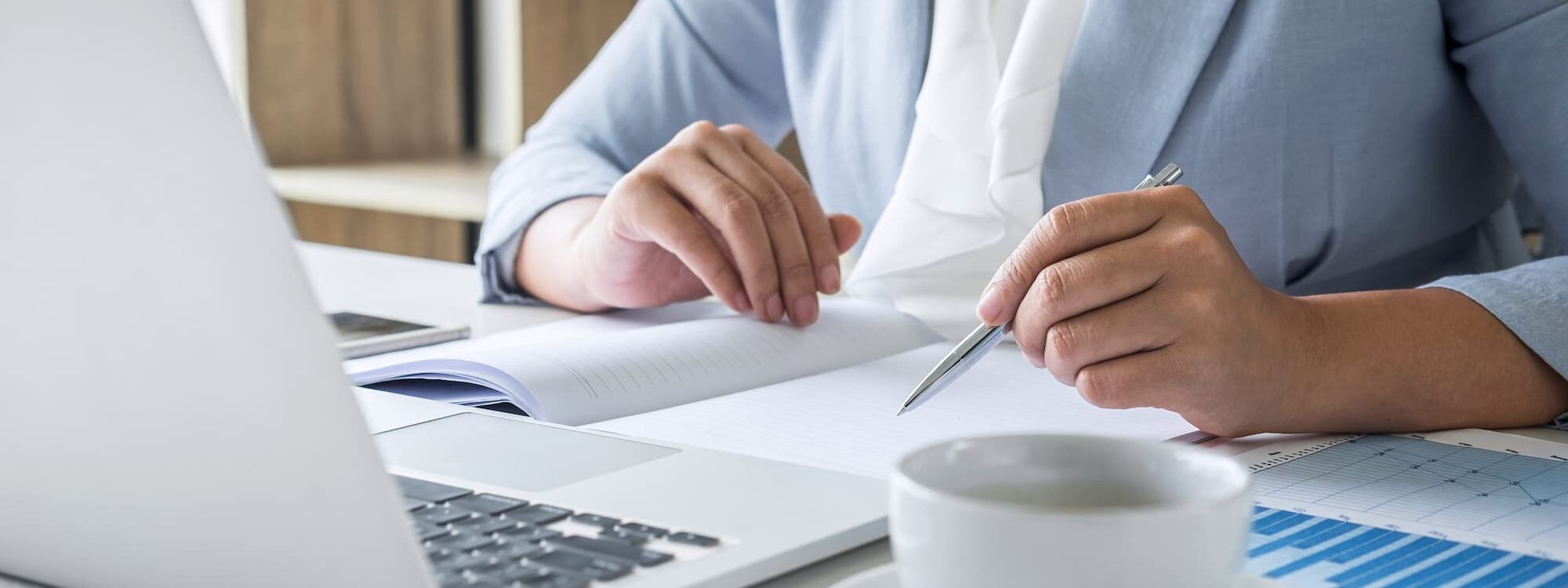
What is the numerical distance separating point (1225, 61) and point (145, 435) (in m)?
0.69

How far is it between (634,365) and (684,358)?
0.04 metres

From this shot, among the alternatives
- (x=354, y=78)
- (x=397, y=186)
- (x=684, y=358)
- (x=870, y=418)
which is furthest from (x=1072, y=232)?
(x=354, y=78)

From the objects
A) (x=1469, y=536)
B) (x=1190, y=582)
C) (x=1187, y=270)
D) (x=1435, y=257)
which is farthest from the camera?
(x=1435, y=257)

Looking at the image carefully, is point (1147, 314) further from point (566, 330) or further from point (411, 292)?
point (411, 292)

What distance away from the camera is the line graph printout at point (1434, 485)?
49 centimetres

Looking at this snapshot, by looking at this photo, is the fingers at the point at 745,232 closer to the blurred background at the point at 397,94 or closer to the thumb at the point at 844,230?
the thumb at the point at 844,230

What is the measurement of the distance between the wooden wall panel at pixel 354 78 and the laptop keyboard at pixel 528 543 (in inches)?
81.6

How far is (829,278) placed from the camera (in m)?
0.88

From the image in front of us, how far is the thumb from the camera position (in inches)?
35.9

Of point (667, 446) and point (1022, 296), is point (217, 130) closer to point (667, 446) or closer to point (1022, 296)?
point (667, 446)

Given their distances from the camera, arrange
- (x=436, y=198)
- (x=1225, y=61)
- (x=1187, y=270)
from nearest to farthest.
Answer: (x=1187, y=270)
(x=1225, y=61)
(x=436, y=198)

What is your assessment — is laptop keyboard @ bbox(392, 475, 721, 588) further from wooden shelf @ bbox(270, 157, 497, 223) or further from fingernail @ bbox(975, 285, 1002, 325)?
wooden shelf @ bbox(270, 157, 497, 223)

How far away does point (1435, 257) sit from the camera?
3.23 feet

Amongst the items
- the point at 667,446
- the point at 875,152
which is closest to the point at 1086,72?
the point at 875,152
